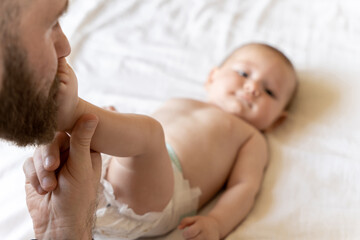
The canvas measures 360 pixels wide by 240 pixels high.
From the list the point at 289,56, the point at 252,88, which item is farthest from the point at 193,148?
the point at 289,56

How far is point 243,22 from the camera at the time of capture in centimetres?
174

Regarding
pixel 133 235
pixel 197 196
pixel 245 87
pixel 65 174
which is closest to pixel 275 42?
pixel 245 87

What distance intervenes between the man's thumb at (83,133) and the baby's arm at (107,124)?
0.02 metres

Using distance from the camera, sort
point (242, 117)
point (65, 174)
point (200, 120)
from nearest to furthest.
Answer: point (65, 174), point (200, 120), point (242, 117)

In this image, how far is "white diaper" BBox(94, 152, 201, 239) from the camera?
38.0 inches

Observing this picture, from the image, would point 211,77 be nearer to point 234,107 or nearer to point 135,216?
point 234,107

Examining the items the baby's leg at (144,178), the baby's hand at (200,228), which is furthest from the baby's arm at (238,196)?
the baby's leg at (144,178)

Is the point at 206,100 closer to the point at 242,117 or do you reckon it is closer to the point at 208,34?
the point at 242,117

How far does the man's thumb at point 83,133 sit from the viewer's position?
28.0 inches

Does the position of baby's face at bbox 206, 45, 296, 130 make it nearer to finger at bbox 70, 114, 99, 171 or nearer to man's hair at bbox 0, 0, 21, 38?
finger at bbox 70, 114, 99, 171

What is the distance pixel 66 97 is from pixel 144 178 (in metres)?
0.33

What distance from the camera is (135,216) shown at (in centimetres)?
98

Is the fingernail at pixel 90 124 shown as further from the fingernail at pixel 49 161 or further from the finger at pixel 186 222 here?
the finger at pixel 186 222

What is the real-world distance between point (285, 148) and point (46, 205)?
31.8 inches
